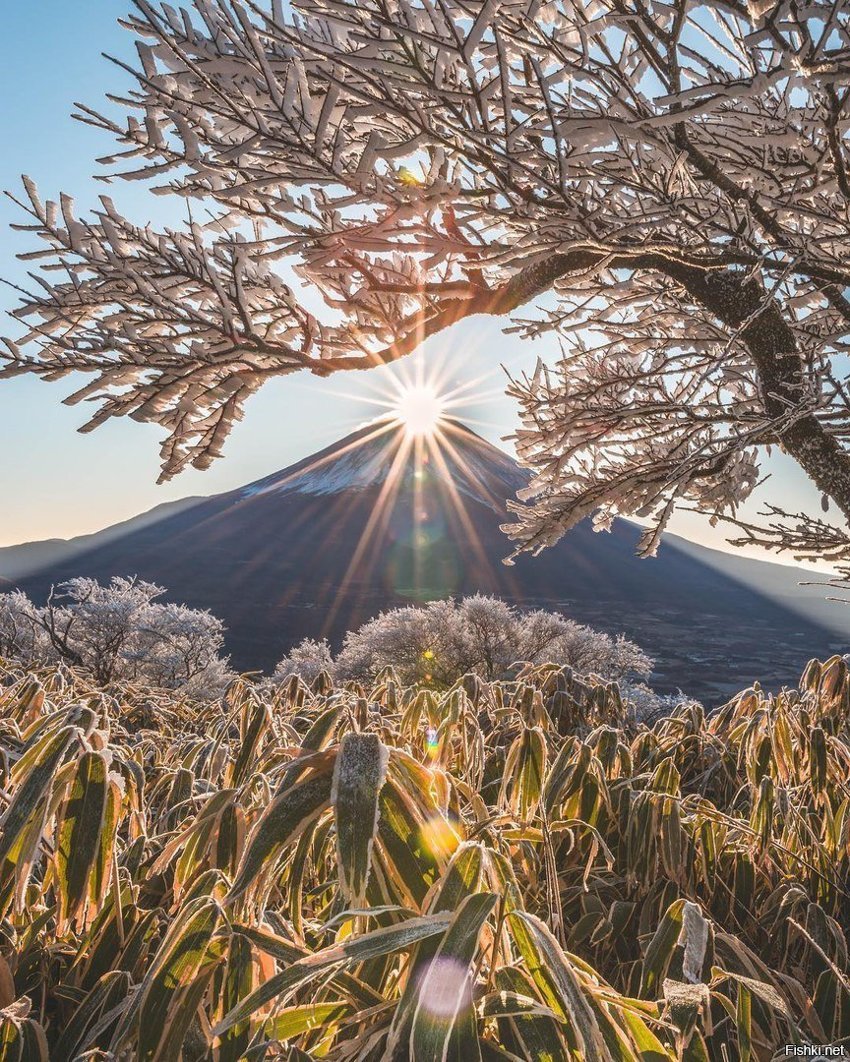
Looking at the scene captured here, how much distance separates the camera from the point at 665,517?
329 cm

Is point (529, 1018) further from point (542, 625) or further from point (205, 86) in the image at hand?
point (542, 625)

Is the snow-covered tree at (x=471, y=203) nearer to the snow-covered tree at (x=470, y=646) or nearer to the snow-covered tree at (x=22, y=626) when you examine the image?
the snow-covered tree at (x=22, y=626)

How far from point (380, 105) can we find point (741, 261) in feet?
4.79

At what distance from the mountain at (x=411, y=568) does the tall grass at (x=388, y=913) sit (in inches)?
1892

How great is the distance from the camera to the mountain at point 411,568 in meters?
62.2

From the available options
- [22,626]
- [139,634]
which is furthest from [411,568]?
[22,626]

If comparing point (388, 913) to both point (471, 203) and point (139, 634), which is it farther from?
point (139, 634)

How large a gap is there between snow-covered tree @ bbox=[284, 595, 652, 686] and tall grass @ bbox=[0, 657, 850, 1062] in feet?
62.5

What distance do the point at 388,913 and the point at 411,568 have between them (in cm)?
8042

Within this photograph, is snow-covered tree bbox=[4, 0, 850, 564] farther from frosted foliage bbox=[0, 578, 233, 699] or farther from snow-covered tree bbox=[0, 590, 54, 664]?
frosted foliage bbox=[0, 578, 233, 699]

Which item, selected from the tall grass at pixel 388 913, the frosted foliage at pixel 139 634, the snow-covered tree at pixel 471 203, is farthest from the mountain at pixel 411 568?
the tall grass at pixel 388 913

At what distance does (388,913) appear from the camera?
597 mm

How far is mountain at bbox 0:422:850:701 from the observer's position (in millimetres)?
62203

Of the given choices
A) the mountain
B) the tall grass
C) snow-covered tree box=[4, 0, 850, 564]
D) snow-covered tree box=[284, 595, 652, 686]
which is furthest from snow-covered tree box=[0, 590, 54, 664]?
the mountain
